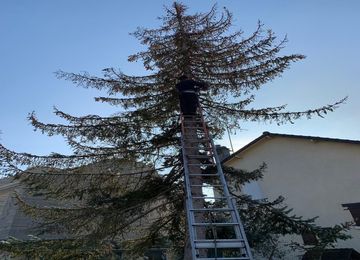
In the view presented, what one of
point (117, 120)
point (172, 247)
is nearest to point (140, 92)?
point (117, 120)

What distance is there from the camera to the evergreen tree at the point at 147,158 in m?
6.73

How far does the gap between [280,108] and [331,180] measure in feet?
22.4

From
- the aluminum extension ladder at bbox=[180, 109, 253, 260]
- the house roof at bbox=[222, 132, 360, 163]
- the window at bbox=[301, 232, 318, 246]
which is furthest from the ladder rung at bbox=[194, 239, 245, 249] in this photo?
the house roof at bbox=[222, 132, 360, 163]

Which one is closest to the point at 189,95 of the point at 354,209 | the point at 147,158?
the point at 147,158

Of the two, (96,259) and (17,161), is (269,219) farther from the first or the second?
(17,161)

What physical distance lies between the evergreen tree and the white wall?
5585 millimetres

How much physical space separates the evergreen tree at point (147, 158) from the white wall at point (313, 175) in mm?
5585

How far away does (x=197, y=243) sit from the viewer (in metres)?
4.25

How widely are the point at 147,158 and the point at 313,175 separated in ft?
29.4

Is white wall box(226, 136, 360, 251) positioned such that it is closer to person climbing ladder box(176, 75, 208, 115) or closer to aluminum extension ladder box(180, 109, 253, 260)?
aluminum extension ladder box(180, 109, 253, 260)

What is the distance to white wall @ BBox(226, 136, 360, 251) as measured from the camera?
12703 mm

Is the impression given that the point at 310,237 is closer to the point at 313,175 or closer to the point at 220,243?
the point at 313,175

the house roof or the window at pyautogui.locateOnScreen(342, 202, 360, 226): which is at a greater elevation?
the house roof

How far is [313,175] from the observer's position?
13852 millimetres
